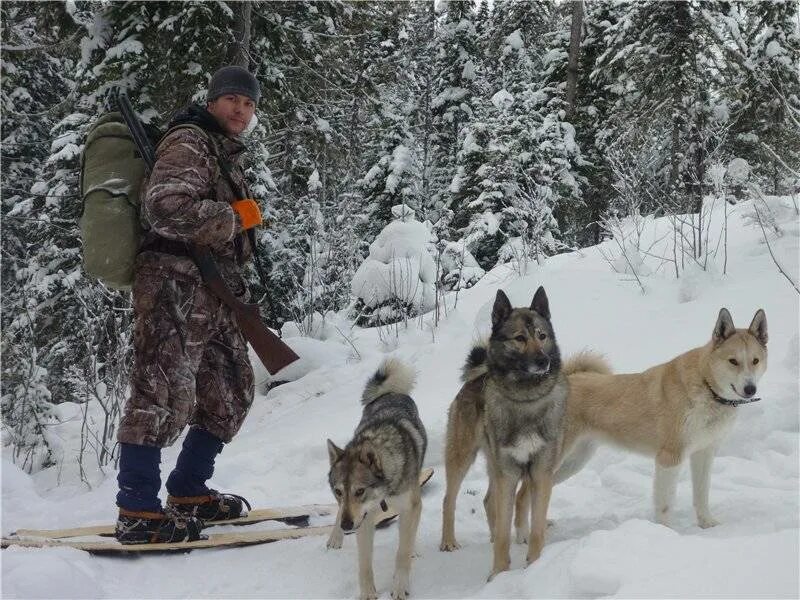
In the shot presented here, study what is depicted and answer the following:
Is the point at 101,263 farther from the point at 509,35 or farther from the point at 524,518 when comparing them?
the point at 509,35

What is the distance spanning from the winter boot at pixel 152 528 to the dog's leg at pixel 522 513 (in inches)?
77.6

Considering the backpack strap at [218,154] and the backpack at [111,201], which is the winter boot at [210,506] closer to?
the backpack at [111,201]

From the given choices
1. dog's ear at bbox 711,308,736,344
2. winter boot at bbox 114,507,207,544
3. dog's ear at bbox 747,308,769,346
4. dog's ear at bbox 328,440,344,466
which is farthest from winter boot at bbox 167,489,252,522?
dog's ear at bbox 747,308,769,346

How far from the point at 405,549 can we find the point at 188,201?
2303mm

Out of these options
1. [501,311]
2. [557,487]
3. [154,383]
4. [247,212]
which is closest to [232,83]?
[247,212]

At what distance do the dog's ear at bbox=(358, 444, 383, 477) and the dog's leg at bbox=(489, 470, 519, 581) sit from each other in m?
0.67

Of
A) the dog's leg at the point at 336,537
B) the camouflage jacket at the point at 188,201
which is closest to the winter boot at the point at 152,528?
the dog's leg at the point at 336,537

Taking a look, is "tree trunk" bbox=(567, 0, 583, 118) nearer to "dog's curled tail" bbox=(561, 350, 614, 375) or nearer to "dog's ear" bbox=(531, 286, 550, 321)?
"dog's curled tail" bbox=(561, 350, 614, 375)

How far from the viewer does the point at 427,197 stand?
80.0 ft

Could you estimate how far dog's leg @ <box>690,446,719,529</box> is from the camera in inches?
142

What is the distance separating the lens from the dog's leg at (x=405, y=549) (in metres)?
3.18

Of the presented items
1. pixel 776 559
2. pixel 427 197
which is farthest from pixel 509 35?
pixel 776 559

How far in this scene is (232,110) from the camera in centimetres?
402

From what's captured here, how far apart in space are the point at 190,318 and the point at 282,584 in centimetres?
162
